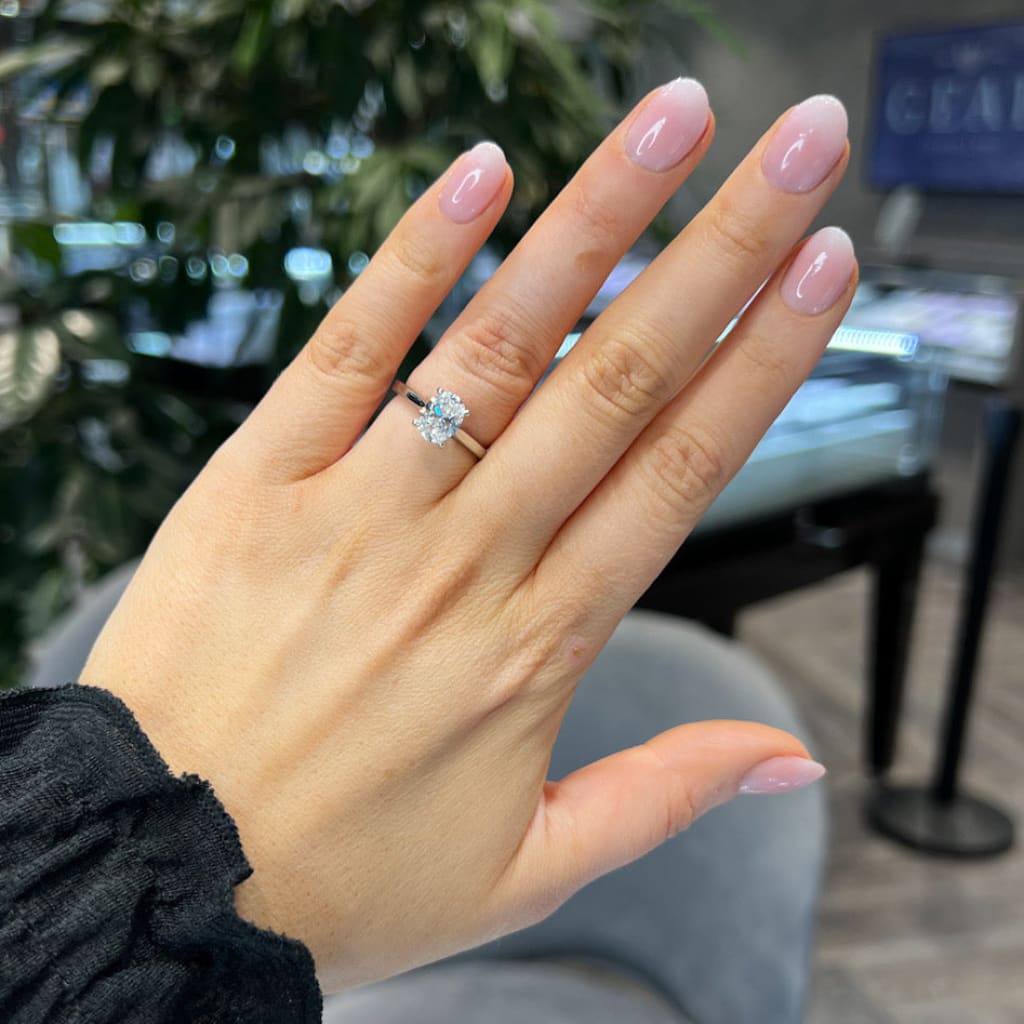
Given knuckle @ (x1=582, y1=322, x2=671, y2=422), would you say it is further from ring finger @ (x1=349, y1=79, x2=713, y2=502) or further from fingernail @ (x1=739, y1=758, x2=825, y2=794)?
fingernail @ (x1=739, y1=758, x2=825, y2=794)

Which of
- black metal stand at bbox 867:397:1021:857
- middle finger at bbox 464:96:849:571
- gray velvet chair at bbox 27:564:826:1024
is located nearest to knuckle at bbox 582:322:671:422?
middle finger at bbox 464:96:849:571

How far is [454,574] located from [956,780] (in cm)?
191

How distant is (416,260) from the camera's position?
1.56ft

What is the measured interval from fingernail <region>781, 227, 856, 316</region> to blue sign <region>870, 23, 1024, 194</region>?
Answer: 3.34 meters

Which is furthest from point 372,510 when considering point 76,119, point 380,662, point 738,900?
point 76,119

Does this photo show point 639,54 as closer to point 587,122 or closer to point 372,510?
point 587,122

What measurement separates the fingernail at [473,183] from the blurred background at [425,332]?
10cm

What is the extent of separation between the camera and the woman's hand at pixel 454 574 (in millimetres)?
459

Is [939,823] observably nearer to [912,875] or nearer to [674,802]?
[912,875]

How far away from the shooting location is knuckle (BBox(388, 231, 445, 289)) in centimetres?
47

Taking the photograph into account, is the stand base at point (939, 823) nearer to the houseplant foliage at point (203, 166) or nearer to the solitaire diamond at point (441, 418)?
the houseplant foliage at point (203, 166)

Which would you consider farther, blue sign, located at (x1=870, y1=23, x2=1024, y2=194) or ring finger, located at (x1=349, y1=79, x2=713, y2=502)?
blue sign, located at (x1=870, y1=23, x2=1024, y2=194)

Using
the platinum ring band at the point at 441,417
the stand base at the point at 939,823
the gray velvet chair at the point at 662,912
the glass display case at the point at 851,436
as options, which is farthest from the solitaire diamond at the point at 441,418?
the stand base at the point at 939,823

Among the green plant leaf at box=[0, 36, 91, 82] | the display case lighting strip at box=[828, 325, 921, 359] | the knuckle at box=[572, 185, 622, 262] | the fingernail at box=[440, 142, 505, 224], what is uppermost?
the green plant leaf at box=[0, 36, 91, 82]
